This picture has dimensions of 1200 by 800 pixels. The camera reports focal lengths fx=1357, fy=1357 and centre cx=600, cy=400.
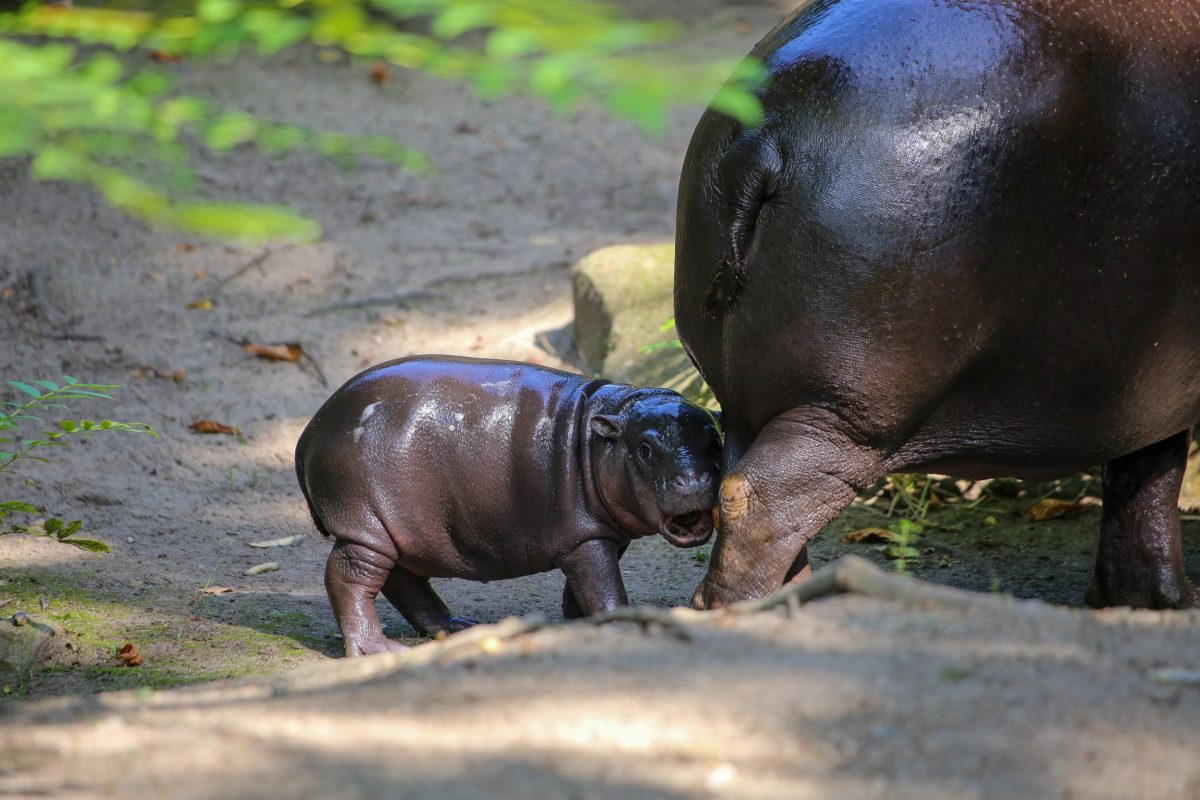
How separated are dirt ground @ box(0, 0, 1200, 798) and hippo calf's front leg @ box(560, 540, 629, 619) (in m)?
0.63

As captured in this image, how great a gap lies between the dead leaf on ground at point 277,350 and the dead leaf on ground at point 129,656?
313 cm

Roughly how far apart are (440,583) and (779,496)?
1870 mm

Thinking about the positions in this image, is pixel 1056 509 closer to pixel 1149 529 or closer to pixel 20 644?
pixel 1149 529

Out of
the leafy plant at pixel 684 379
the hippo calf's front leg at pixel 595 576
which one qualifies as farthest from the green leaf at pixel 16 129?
the leafy plant at pixel 684 379

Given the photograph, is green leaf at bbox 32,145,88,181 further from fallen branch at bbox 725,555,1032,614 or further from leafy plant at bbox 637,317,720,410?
leafy plant at bbox 637,317,720,410

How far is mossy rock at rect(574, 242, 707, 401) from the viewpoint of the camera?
619 centimetres

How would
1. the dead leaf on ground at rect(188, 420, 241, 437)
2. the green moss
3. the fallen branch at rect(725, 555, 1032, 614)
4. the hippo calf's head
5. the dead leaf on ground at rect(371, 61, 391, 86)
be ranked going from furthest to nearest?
the dead leaf on ground at rect(371, 61, 391, 86), the dead leaf on ground at rect(188, 420, 241, 437), the hippo calf's head, the green moss, the fallen branch at rect(725, 555, 1032, 614)

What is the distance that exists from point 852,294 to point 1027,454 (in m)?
0.75

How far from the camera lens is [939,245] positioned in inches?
128

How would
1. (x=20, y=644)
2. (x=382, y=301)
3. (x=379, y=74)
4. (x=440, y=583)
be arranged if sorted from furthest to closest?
(x=379, y=74) → (x=382, y=301) → (x=440, y=583) → (x=20, y=644)

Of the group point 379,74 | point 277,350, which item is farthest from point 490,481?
point 379,74

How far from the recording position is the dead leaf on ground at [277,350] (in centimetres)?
682

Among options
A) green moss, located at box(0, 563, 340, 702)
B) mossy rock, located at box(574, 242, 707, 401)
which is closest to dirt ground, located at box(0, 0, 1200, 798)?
green moss, located at box(0, 563, 340, 702)

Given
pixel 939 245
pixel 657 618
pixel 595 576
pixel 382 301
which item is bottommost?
pixel 382 301
